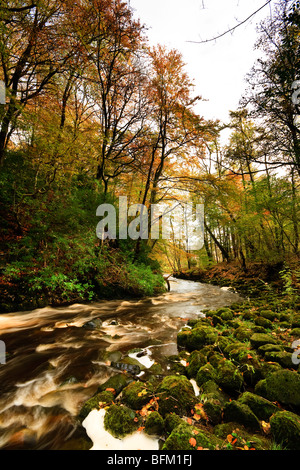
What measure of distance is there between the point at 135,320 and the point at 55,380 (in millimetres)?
3183

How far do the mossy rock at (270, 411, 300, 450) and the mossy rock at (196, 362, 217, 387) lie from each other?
3.02ft

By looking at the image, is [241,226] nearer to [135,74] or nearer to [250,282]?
[250,282]

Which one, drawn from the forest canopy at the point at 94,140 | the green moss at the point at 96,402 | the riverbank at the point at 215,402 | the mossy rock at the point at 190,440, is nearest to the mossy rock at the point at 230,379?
the riverbank at the point at 215,402

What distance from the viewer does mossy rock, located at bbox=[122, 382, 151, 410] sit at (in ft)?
7.44

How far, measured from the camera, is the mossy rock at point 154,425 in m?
1.94

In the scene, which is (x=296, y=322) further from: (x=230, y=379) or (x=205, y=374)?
(x=205, y=374)

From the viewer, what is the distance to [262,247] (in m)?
11.6

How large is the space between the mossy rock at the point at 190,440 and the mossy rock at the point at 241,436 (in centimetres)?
13

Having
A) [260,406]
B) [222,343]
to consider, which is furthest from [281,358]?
[260,406]

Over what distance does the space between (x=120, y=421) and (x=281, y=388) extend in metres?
2.04

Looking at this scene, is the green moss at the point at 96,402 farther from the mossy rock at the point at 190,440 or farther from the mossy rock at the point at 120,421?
the mossy rock at the point at 190,440

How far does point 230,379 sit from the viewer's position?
2.57m

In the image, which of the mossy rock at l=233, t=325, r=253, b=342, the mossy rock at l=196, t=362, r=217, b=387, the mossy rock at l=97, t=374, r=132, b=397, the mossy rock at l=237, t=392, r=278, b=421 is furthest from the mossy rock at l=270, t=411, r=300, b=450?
the mossy rock at l=233, t=325, r=253, b=342

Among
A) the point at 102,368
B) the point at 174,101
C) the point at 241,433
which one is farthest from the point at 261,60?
the point at 102,368
